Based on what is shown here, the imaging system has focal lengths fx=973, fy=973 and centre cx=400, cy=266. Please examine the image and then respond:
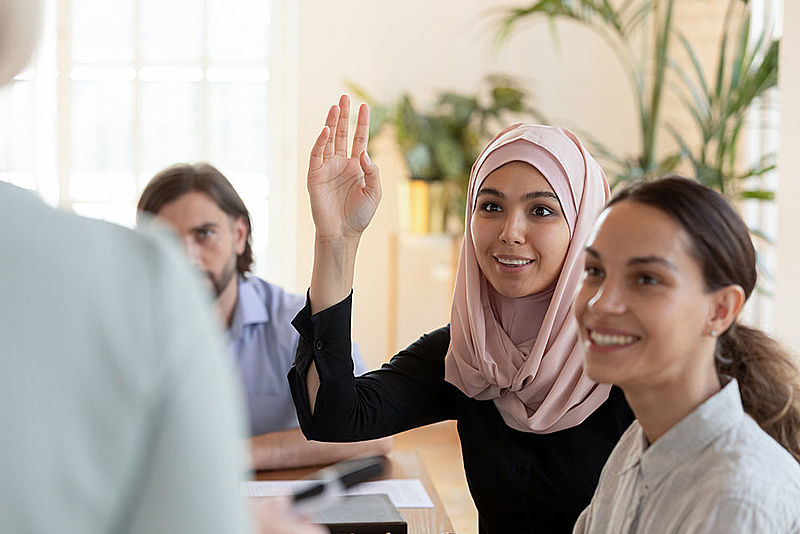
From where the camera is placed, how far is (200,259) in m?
2.57

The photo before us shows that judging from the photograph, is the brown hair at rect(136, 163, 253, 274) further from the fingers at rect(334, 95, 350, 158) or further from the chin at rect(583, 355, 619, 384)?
the chin at rect(583, 355, 619, 384)

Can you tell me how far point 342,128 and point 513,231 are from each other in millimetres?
381

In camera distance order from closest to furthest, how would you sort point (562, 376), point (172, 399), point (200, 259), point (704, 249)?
point (172, 399) → point (704, 249) → point (562, 376) → point (200, 259)

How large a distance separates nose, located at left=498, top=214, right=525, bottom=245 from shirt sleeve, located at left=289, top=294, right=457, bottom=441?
1.01ft

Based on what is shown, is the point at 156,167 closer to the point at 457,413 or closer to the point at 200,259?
the point at 200,259

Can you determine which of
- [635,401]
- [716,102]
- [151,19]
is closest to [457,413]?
[635,401]

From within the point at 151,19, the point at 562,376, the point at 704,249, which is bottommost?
the point at 562,376

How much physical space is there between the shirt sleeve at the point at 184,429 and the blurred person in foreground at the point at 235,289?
2047 millimetres

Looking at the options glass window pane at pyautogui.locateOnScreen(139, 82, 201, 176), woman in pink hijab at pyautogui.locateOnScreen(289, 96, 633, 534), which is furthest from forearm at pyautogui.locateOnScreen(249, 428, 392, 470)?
glass window pane at pyautogui.locateOnScreen(139, 82, 201, 176)

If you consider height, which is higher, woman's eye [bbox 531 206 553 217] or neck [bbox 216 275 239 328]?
woman's eye [bbox 531 206 553 217]

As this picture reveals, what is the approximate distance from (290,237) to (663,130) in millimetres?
2279

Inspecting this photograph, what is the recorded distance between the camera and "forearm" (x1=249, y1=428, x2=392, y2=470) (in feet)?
7.19

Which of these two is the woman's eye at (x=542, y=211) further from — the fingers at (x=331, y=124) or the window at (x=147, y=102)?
the window at (x=147, y=102)

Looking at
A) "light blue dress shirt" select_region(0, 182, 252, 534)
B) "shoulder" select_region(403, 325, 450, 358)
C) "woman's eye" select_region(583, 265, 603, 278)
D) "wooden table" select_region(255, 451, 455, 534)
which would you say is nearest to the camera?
"light blue dress shirt" select_region(0, 182, 252, 534)
